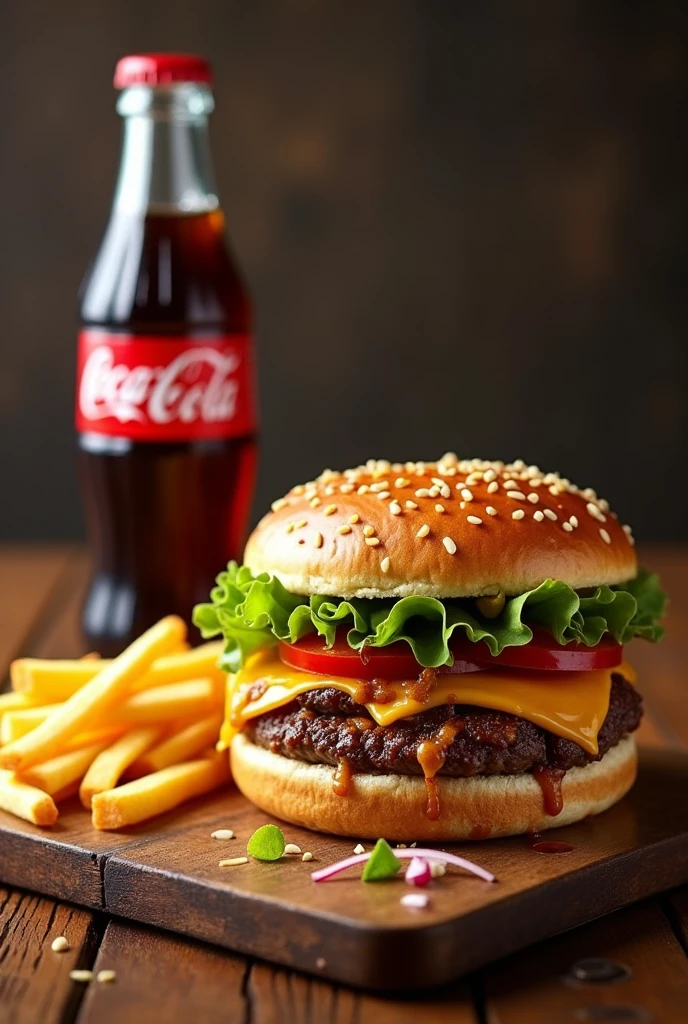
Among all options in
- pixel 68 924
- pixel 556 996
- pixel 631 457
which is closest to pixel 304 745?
pixel 68 924

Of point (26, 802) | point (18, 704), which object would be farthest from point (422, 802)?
point (18, 704)

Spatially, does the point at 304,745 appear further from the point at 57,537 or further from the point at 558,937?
the point at 57,537

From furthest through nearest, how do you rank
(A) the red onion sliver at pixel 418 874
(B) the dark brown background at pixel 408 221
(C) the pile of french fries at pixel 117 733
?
(B) the dark brown background at pixel 408 221 → (C) the pile of french fries at pixel 117 733 → (A) the red onion sliver at pixel 418 874

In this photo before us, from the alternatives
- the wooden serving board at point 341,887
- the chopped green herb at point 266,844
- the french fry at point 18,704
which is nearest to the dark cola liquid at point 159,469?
the french fry at point 18,704

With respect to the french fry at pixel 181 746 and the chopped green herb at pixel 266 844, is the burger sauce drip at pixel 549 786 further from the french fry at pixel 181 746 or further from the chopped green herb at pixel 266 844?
the french fry at pixel 181 746

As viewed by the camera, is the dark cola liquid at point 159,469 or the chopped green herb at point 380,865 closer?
the chopped green herb at point 380,865

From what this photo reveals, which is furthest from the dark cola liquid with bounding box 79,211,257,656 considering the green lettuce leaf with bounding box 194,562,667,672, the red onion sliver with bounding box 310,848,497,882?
the red onion sliver with bounding box 310,848,497,882

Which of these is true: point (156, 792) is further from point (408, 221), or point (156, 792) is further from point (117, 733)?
point (408, 221)
